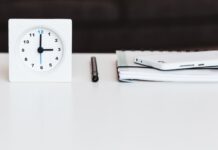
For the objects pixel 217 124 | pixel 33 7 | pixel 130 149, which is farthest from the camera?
pixel 33 7

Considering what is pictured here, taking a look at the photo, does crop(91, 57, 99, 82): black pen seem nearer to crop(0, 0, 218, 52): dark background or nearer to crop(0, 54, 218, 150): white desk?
crop(0, 54, 218, 150): white desk

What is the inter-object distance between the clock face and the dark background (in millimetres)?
1364

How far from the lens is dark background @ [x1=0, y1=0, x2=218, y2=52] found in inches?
94.9

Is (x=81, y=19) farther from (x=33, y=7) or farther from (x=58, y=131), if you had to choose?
(x=58, y=131)

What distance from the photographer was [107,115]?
870 mm

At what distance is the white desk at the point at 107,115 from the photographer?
2.46 ft

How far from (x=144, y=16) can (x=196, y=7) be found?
11.0 inches

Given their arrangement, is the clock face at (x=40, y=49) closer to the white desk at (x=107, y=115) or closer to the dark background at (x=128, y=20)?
the white desk at (x=107, y=115)

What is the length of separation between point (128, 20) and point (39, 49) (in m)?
1.46

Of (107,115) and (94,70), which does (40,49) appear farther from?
(107,115)

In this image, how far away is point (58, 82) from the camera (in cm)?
106

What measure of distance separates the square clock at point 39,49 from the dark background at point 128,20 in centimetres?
137

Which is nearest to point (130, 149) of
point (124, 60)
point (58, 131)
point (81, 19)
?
point (58, 131)

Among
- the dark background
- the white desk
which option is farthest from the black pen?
the dark background
